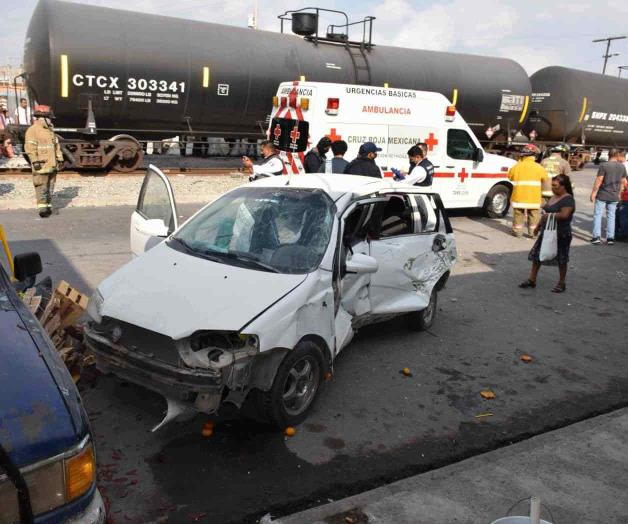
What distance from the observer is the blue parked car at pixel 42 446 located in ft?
6.69

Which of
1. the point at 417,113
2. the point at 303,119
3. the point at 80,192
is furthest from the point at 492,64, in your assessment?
the point at 80,192

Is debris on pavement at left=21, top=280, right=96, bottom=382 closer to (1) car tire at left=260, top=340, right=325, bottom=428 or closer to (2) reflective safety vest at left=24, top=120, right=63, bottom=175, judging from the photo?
(1) car tire at left=260, top=340, right=325, bottom=428

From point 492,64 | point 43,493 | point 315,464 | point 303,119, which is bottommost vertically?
point 315,464

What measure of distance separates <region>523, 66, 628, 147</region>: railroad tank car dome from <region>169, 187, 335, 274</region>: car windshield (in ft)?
64.5

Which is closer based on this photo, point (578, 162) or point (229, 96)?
point (229, 96)

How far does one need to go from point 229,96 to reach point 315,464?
12779 mm

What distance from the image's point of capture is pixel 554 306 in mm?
7828

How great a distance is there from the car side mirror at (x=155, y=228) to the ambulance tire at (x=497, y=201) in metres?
9.86

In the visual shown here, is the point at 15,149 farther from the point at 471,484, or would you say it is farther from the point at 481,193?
the point at 471,484

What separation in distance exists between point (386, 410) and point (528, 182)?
8.10m

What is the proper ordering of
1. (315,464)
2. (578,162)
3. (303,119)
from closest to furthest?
1. (315,464)
2. (303,119)
3. (578,162)

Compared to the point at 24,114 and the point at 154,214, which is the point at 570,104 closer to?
the point at 24,114

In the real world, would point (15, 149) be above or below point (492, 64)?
below

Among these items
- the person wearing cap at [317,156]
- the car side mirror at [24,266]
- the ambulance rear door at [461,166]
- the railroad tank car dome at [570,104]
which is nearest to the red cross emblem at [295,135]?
the person wearing cap at [317,156]
